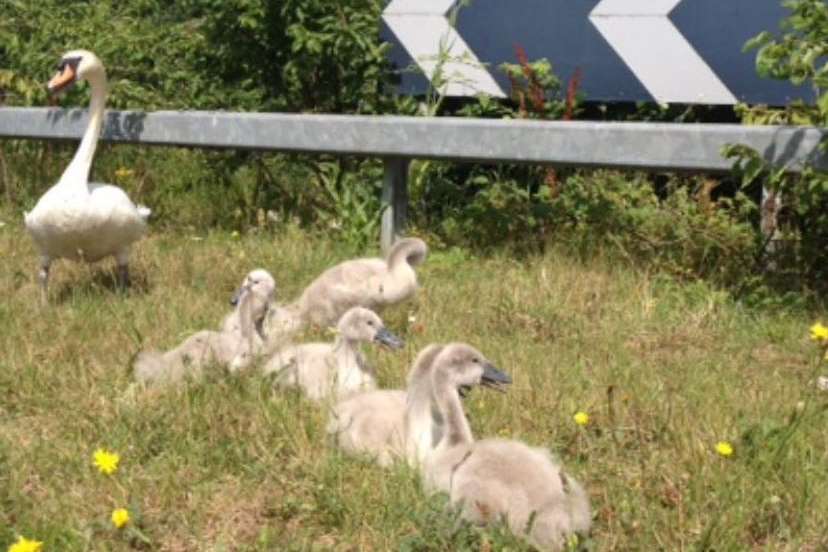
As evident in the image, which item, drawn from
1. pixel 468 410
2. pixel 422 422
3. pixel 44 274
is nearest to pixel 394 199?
pixel 44 274

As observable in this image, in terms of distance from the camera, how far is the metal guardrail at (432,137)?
695cm

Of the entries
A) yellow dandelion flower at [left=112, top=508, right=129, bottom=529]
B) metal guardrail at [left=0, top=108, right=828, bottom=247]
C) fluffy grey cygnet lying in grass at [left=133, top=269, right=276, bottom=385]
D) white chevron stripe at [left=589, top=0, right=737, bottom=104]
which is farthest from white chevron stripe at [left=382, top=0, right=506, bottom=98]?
yellow dandelion flower at [left=112, top=508, right=129, bottom=529]

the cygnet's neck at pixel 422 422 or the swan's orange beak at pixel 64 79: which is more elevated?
the swan's orange beak at pixel 64 79

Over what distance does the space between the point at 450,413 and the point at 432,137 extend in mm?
3832

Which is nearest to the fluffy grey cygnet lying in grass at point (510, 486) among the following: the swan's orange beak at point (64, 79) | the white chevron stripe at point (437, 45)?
the swan's orange beak at point (64, 79)

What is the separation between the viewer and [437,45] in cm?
945

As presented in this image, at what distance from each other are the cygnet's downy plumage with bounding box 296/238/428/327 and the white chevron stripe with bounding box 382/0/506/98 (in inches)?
113

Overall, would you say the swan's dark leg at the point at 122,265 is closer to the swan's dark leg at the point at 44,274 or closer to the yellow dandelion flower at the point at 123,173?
the swan's dark leg at the point at 44,274

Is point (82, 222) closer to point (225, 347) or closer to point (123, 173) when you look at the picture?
point (225, 347)

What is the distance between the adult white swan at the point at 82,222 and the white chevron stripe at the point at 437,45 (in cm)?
278

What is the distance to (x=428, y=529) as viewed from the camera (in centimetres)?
383

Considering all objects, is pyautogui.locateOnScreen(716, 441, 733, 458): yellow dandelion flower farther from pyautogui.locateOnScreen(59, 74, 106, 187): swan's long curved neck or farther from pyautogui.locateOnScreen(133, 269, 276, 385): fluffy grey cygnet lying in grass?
pyautogui.locateOnScreen(59, 74, 106, 187): swan's long curved neck

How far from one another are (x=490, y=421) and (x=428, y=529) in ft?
3.58

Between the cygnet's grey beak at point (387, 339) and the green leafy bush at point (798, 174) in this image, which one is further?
the green leafy bush at point (798, 174)
